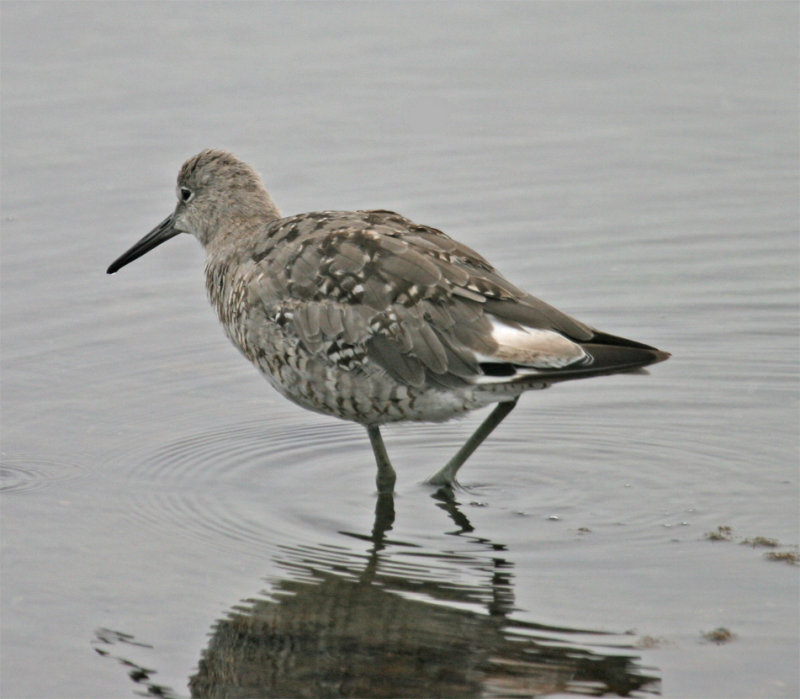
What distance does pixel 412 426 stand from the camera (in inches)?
360

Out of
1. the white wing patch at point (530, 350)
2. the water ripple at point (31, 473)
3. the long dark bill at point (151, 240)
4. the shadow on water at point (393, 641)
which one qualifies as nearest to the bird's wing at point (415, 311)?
the white wing patch at point (530, 350)

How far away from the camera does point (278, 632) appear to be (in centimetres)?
664

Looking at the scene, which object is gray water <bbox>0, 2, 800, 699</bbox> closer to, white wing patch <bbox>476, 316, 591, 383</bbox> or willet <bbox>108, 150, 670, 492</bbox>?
willet <bbox>108, 150, 670, 492</bbox>

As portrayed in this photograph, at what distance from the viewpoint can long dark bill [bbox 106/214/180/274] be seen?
970cm

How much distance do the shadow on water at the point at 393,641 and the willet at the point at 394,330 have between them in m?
0.78

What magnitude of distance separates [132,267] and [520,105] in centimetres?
401

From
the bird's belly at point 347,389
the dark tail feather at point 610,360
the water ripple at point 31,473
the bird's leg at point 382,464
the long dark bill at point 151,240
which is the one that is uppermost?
the long dark bill at point 151,240

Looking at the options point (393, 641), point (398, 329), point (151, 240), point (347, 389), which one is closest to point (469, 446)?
point (347, 389)

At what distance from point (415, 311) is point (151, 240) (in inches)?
112

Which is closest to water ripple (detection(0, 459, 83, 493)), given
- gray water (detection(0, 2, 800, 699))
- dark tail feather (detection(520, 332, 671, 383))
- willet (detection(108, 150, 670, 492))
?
gray water (detection(0, 2, 800, 699))

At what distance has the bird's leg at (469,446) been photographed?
8.15 metres

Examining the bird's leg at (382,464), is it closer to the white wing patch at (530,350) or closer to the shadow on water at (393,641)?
the shadow on water at (393,641)

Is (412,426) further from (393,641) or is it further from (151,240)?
(393,641)

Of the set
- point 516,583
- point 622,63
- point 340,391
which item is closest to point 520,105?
point 622,63
